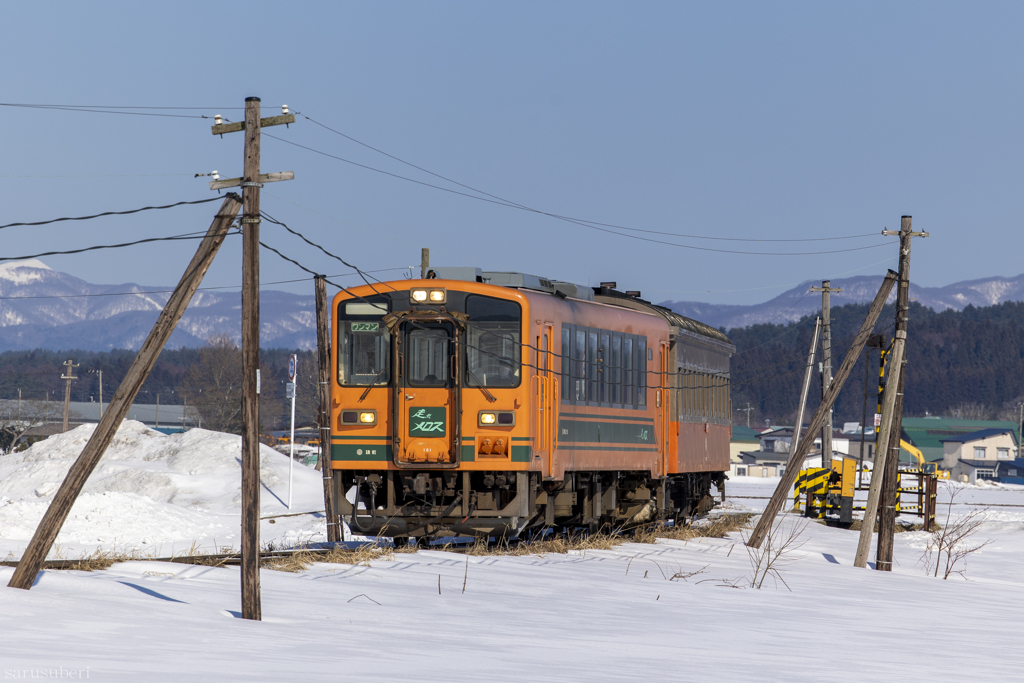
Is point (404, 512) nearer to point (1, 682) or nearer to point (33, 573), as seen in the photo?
point (33, 573)

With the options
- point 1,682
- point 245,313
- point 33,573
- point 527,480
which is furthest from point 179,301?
point 527,480

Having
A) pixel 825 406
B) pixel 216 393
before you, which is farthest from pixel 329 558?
pixel 216 393

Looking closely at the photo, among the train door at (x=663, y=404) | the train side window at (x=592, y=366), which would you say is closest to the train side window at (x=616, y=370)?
the train side window at (x=592, y=366)

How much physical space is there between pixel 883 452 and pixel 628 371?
17.8 feet

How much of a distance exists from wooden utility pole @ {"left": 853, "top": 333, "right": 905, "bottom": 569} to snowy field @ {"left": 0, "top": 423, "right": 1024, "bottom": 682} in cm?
79

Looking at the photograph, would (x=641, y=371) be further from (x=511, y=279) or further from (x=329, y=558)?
(x=329, y=558)

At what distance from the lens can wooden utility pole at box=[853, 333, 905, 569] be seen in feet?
71.9

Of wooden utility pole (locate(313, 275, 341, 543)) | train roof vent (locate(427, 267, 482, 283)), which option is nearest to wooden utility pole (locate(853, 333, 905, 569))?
train roof vent (locate(427, 267, 482, 283))

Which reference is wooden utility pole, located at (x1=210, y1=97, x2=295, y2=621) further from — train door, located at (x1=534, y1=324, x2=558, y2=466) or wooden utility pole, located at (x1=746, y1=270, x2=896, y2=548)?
wooden utility pole, located at (x1=746, y1=270, x2=896, y2=548)

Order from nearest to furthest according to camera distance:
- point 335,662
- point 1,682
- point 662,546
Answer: point 1,682
point 335,662
point 662,546

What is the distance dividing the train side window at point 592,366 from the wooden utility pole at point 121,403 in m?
8.29

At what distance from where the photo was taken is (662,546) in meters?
21.7

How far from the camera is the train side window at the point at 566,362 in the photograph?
1823 cm

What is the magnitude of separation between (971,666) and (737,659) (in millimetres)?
2033
